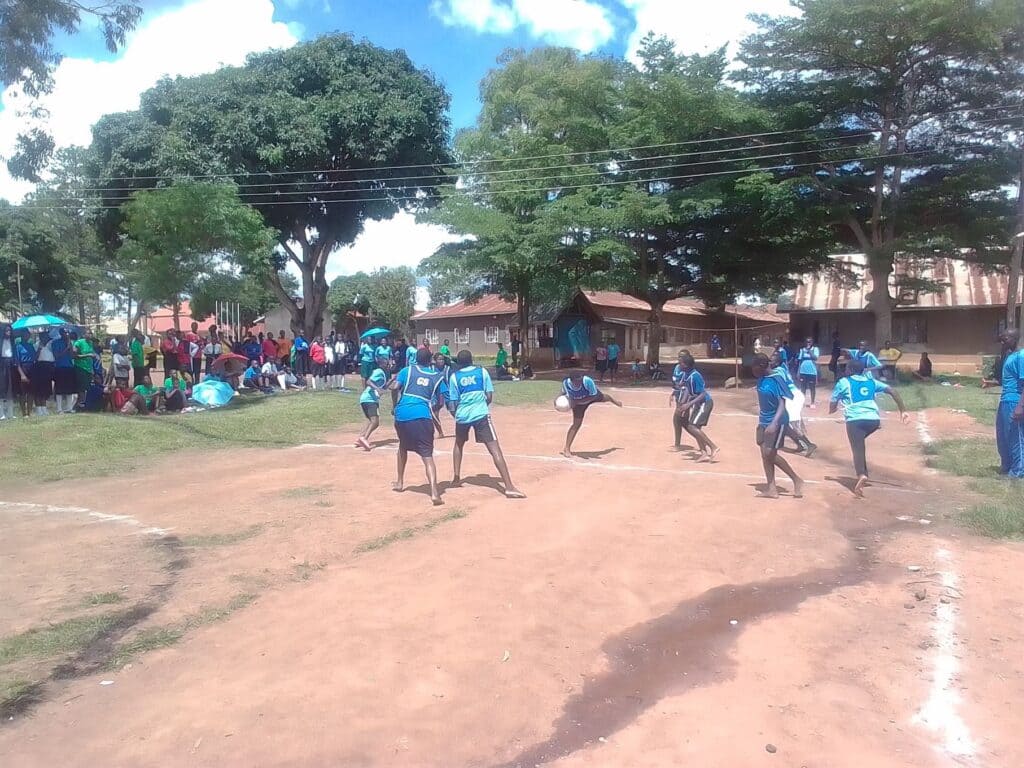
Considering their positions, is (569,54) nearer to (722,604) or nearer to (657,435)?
(657,435)

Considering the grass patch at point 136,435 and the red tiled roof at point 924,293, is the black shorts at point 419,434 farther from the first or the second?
the red tiled roof at point 924,293

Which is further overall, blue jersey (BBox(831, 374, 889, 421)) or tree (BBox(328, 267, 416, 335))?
tree (BBox(328, 267, 416, 335))

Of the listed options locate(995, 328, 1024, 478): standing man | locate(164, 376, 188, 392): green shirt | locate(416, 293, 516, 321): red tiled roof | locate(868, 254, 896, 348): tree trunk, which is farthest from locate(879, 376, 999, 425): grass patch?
locate(416, 293, 516, 321): red tiled roof

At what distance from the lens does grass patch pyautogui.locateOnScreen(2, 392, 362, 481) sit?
12.1m

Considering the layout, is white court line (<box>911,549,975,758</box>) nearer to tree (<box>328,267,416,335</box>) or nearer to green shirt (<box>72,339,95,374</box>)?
green shirt (<box>72,339,95,374</box>)

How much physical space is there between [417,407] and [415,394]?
0.14 metres

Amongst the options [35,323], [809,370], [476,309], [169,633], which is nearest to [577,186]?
[809,370]

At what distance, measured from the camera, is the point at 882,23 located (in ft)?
78.9

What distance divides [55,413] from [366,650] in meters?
13.0

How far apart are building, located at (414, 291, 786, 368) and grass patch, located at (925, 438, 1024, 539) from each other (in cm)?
1829

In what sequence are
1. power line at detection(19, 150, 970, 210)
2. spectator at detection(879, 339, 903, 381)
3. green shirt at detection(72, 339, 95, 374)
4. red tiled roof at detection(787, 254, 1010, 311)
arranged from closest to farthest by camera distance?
green shirt at detection(72, 339, 95, 374) < spectator at detection(879, 339, 903, 381) < power line at detection(19, 150, 970, 210) < red tiled roof at detection(787, 254, 1010, 311)

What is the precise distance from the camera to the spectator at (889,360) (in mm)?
25548

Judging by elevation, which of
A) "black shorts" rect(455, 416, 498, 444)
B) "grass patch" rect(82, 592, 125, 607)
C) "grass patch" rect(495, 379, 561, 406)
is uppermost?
"black shorts" rect(455, 416, 498, 444)

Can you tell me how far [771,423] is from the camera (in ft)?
30.3
